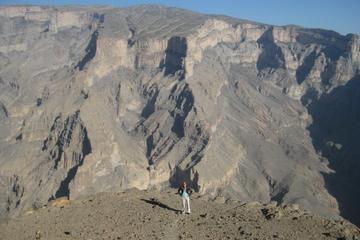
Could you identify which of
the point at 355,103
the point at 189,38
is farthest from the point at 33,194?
the point at 355,103

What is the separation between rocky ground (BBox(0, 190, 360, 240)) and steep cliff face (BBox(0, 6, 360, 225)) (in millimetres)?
40628

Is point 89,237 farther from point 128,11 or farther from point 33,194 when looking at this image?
point 128,11

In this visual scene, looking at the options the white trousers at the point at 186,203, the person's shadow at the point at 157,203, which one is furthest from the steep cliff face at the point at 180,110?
the white trousers at the point at 186,203

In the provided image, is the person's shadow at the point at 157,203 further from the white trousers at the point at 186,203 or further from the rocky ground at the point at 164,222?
the white trousers at the point at 186,203

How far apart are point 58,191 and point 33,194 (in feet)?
12.7

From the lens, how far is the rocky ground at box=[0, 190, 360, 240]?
23.4m

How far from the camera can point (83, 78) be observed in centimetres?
11625

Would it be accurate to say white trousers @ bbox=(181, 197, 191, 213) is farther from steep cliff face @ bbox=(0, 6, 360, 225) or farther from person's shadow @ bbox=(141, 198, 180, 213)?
steep cliff face @ bbox=(0, 6, 360, 225)

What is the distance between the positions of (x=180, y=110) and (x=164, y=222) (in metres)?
84.9

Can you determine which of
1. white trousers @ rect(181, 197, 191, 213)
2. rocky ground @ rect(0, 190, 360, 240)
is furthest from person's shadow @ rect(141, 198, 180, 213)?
white trousers @ rect(181, 197, 191, 213)

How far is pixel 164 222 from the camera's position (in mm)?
25281

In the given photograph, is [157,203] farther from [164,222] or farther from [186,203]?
[164,222]

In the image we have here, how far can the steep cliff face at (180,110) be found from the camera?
286ft

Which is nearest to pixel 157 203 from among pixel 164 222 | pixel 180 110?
pixel 164 222
